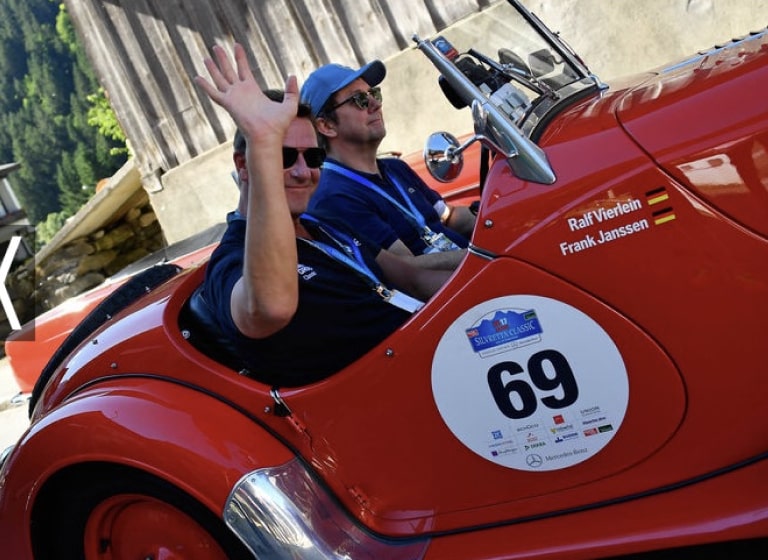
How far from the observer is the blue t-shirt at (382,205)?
2818 mm

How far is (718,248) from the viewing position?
1706 millimetres

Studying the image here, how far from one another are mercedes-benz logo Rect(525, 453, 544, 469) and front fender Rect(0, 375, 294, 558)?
0.67 meters

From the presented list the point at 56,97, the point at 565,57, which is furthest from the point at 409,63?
the point at 56,97

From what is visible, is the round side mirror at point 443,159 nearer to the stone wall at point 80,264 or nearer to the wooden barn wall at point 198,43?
the wooden barn wall at point 198,43

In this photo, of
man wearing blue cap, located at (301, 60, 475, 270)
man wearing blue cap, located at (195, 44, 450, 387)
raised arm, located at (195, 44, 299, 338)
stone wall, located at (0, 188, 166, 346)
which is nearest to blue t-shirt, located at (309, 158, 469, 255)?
man wearing blue cap, located at (301, 60, 475, 270)

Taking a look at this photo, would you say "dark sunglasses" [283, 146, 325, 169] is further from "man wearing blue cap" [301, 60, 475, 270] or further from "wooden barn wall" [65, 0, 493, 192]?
"wooden barn wall" [65, 0, 493, 192]

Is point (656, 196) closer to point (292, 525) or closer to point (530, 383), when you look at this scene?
point (530, 383)

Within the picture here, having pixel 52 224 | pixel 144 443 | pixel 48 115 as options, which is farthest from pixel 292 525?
pixel 48 115

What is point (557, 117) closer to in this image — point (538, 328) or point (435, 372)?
point (538, 328)

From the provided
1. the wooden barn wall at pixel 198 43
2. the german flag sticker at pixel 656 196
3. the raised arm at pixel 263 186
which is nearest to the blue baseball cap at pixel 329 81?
the raised arm at pixel 263 186

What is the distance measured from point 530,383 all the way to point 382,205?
1272mm

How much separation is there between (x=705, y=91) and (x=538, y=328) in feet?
2.16

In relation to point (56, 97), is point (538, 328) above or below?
below

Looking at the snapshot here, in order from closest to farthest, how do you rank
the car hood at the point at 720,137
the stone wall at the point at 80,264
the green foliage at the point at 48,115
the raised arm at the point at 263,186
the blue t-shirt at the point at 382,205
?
1. the car hood at the point at 720,137
2. the raised arm at the point at 263,186
3. the blue t-shirt at the point at 382,205
4. the stone wall at the point at 80,264
5. the green foliage at the point at 48,115
